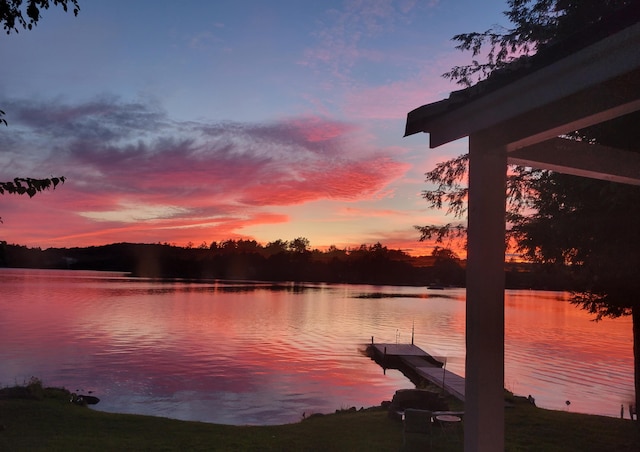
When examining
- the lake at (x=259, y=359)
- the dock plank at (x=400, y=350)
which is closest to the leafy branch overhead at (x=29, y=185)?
the lake at (x=259, y=359)

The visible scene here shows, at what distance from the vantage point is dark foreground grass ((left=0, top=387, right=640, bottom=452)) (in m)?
9.51

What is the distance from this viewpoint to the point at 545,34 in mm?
9555

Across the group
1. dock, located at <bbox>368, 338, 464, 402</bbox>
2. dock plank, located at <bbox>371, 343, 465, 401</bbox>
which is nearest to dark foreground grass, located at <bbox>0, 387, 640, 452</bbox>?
dock plank, located at <bbox>371, 343, 465, 401</bbox>

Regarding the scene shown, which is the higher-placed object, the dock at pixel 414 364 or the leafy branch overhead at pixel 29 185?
the leafy branch overhead at pixel 29 185

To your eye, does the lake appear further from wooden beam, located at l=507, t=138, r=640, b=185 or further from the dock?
wooden beam, located at l=507, t=138, r=640, b=185

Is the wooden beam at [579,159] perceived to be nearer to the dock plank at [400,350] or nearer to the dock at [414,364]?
the dock at [414,364]

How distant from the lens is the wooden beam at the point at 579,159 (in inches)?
180

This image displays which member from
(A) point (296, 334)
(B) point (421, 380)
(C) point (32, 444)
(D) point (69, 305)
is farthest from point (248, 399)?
(D) point (69, 305)

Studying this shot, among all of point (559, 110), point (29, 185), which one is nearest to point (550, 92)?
point (559, 110)

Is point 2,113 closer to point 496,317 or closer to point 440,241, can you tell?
point 496,317

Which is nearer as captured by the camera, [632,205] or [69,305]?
[632,205]

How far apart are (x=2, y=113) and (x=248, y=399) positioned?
20.7 meters

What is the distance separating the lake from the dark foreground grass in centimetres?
734

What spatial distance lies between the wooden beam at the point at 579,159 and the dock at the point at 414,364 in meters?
16.5
